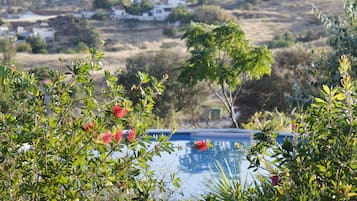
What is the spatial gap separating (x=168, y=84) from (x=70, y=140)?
Result: 11.4 m

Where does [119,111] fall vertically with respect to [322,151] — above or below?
above

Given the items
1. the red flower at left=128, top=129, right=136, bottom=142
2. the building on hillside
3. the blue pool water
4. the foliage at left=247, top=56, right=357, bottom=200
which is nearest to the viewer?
the foliage at left=247, top=56, right=357, bottom=200

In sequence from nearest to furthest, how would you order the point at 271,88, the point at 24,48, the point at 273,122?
the point at 273,122, the point at 271,88, the point at 24,48

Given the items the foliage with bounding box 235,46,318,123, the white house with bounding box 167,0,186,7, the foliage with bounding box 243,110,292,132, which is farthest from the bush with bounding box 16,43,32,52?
the foliage with bounding box 243,110,292,132

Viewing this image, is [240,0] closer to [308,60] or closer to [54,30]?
[54,30]

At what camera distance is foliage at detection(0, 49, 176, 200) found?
10.1 feet

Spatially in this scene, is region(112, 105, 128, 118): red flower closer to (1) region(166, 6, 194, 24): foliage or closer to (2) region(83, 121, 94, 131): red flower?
(2) region(83, 121, 94, 131): red flower

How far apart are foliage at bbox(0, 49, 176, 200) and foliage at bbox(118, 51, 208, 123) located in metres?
10.1

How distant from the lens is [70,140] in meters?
3.16

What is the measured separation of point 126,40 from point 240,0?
12.5 metres

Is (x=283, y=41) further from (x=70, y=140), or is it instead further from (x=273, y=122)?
(x=70, y=140)

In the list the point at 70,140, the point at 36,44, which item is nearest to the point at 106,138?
the point at 70,140

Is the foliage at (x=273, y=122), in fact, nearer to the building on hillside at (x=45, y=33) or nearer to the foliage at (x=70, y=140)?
the foliage at (x=70, y=140)

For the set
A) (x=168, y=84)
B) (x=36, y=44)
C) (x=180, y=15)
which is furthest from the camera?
(x=180, y=15)
